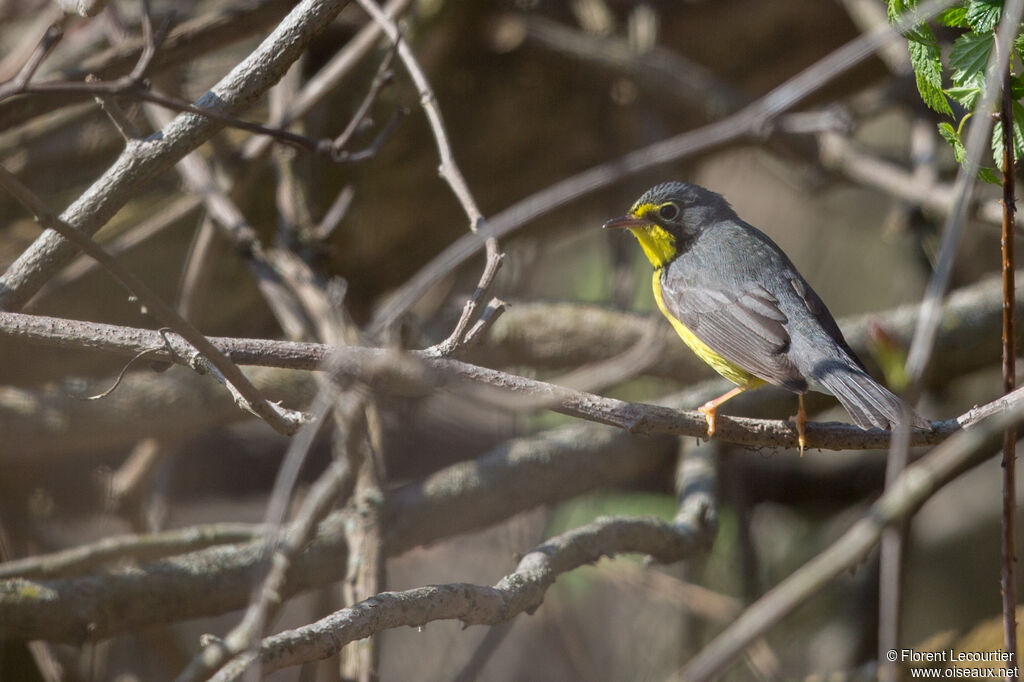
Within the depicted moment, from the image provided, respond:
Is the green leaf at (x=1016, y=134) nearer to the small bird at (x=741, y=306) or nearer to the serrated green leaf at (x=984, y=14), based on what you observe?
the serrated green leaf at (x=984, y=14)

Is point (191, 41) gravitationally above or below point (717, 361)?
above

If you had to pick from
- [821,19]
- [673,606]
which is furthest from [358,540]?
[821,19]

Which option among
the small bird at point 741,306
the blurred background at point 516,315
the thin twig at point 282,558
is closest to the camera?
the thin twig at point 282,558

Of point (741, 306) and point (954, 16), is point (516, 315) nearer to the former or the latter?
point (741, 306)

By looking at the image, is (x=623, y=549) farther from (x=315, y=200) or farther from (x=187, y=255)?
(x=187, y=255)

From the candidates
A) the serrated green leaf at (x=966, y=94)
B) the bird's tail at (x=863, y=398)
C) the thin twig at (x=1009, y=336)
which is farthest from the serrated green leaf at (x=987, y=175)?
the bird's tail at (x=863, y=398)

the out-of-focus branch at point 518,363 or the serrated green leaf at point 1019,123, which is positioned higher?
the out-of-focus branch at point 518,363

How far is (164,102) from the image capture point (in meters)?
2.14

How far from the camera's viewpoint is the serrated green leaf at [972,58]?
2117mm

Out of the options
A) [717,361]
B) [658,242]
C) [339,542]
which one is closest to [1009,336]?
[717,361]

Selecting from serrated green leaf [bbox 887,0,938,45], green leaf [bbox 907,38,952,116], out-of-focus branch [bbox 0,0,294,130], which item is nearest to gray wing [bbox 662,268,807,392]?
green leaf [bbox 907,38,952,116]

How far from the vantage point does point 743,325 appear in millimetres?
3580

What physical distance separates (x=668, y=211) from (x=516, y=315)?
3.93ft

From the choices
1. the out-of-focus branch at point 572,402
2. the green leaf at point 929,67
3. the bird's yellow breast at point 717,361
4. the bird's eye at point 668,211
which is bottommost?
the out-of-focus branch at point 572,402
